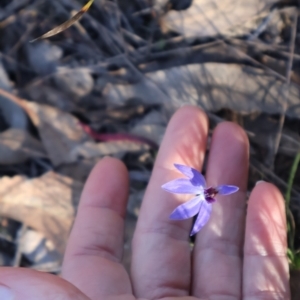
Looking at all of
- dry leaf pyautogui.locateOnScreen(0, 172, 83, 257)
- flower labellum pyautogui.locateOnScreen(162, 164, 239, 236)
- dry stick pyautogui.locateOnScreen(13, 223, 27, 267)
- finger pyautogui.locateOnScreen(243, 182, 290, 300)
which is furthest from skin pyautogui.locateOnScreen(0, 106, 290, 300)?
dry stick pyautogui.locateOnScreen(13, 223, 27, 267)

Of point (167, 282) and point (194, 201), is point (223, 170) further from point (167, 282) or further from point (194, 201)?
point (167, 282)

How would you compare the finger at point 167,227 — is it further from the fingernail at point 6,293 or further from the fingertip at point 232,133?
the fingernail at point 6,293

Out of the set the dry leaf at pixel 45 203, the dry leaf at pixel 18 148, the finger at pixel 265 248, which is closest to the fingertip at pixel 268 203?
the finger at pixel 265 248

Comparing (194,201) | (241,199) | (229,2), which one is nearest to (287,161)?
(241,199)

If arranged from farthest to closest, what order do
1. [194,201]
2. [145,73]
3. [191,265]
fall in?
[145,73] → [191,265] → [194,201]

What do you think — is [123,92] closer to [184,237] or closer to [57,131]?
[57,131]

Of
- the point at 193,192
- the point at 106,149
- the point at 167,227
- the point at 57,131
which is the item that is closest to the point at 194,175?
the point at 193,192
